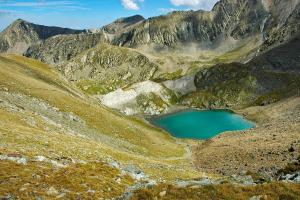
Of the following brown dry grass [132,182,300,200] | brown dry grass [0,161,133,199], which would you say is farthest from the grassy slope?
brown dry grass [132,182,300,200]

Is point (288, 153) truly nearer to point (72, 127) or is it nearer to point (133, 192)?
point (72, 127)

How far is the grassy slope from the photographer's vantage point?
38.7 metres

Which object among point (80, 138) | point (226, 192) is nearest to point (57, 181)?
point (226, 192)

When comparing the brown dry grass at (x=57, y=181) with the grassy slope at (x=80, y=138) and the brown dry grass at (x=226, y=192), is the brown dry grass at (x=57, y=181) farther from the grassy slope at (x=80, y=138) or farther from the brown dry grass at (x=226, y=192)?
the grassy slope at (x=80, y=138)

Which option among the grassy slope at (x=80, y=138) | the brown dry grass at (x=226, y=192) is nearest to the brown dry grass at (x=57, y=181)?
the brown dry grass at (x=226, y=192)

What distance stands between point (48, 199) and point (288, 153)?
1803 inches

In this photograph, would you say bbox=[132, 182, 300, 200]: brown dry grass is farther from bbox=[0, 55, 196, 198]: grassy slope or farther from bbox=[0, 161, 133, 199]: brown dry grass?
bbox=[0, 55, 196, 198]: grassy slope

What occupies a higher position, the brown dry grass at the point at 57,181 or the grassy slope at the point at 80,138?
the grassy slope at the point at 80,138

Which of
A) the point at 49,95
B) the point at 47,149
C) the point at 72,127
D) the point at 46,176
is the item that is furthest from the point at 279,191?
the point at 49,95

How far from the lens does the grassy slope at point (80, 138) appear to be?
3872cm

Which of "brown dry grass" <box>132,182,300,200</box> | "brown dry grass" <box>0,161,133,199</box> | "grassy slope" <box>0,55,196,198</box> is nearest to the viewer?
"brown dry grass" <box>132,182,300,200</box>

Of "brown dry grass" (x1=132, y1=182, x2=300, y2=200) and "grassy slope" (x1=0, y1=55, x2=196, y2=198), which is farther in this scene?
"grassy slope" (x1=0, y1=55, x2=196, y2=198)

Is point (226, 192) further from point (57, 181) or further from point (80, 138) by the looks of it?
point (80, 138)

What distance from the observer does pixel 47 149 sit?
36.7m
